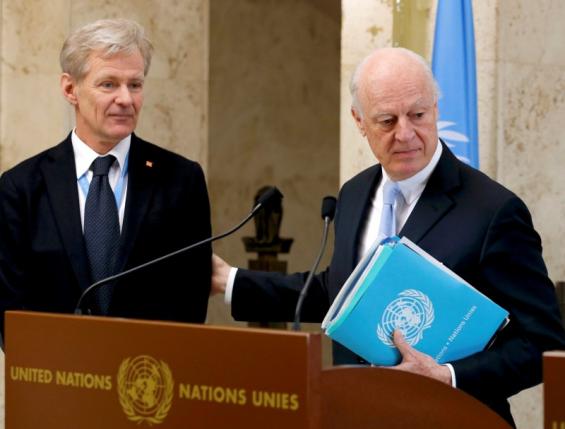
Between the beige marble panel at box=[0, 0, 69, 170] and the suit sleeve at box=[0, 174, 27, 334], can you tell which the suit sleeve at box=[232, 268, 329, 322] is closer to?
the suit sleeve at box=[0, 174, 27, 334]

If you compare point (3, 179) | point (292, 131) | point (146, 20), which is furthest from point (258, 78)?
point (3, 179)

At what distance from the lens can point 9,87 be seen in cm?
665

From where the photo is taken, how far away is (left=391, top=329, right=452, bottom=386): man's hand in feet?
10.5

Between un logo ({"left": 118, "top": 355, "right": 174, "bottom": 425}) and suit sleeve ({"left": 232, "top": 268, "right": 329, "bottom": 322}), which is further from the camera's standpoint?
suit sleeve ({"left": 232, "top": 268, "right": 329, "bottom": 322})

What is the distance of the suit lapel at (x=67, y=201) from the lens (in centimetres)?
382

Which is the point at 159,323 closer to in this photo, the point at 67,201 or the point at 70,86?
the point at 67,201

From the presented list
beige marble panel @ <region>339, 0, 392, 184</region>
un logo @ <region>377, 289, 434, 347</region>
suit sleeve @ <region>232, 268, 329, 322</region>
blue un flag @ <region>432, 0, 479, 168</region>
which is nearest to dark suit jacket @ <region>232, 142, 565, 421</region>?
un logo @ <region>377, 289, 434, 347</region>

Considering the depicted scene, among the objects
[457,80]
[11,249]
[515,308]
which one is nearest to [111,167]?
[11,249]

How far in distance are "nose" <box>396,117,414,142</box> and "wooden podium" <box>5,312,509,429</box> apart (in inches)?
37.8

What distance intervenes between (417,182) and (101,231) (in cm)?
98

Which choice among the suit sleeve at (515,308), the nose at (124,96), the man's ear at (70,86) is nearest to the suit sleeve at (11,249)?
the man's ear at (70,86)

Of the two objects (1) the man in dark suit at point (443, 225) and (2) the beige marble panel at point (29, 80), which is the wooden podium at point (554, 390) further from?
(2) the beige marble panel at point (29, 80)

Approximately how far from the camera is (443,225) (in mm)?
3492

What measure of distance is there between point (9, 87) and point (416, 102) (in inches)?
144
